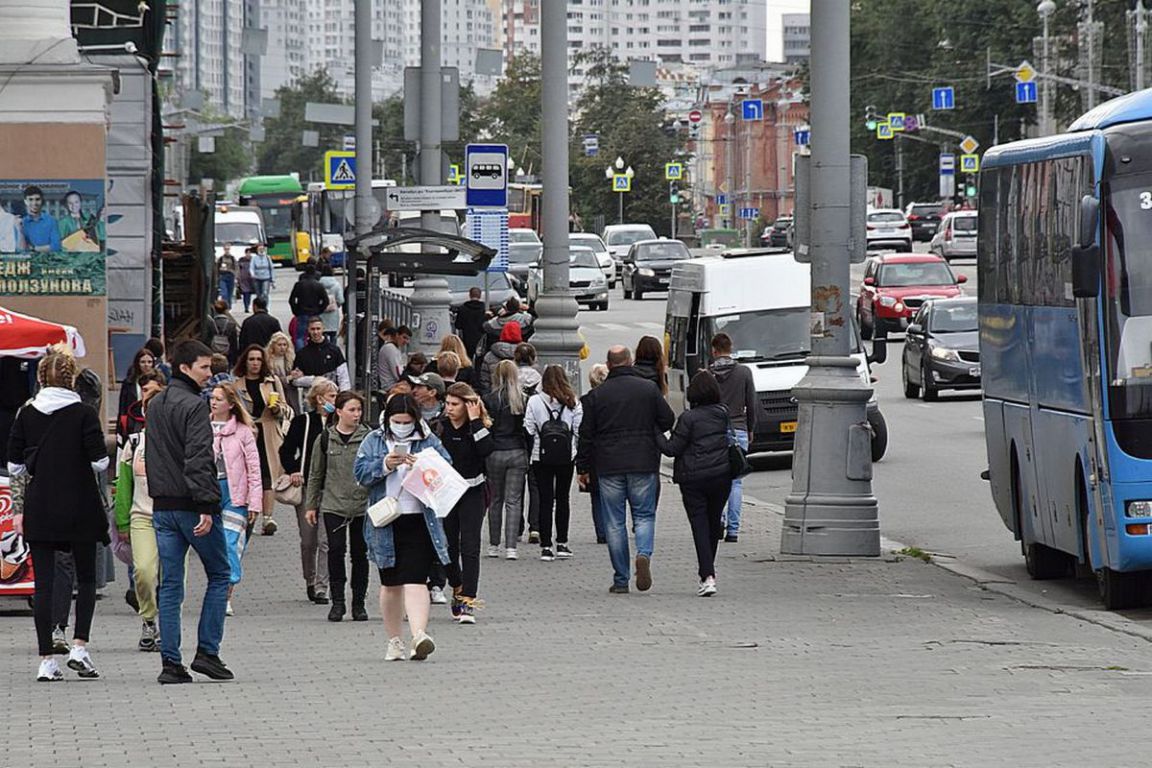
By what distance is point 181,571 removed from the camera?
1109cm

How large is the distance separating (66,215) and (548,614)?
25.5ft

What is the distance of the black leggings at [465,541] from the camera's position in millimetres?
14000

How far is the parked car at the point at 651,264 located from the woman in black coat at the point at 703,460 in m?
46.4

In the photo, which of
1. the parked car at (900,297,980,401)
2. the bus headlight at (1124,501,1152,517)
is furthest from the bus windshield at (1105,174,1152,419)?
the parked car at (900,297,980,401)

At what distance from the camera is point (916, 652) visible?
12438mm

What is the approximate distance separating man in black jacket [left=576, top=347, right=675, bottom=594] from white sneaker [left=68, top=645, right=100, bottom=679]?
189 inches

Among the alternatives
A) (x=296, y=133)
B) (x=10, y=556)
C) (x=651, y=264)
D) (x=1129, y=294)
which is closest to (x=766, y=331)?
(x=1129, y=294)

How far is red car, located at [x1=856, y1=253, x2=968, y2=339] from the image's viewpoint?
45.6 meters

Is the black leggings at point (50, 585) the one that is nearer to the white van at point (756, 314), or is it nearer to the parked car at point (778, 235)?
the white van at point (756, 314)

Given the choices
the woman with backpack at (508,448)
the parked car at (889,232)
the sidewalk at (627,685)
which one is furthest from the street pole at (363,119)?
the parked car at (889,232)

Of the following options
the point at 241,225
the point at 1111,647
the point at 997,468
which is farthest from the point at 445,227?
the point at 241,225

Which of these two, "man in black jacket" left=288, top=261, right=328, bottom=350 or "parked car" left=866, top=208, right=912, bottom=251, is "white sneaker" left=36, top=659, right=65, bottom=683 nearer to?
"man in black jacket" left=288, top=261, right=328, bottom=350

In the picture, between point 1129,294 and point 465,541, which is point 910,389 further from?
point 465,541

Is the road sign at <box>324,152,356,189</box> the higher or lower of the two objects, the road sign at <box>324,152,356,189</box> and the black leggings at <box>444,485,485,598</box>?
the higher
